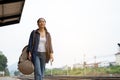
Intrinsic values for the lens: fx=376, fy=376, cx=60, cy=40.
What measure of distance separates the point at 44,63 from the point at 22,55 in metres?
0.48

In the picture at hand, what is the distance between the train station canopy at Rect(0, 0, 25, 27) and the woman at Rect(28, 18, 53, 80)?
235 inches

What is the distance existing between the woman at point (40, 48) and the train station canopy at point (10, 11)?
5.97 metres

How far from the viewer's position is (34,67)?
297 inches

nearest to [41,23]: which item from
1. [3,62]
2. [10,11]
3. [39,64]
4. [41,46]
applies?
[41,46]

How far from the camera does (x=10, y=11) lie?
15.4 metres

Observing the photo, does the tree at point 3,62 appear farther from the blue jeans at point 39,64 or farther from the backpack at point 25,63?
the blue jeans at point 39,64

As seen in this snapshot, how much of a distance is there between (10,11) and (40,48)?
8212mm

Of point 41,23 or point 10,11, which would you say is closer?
point 41,23

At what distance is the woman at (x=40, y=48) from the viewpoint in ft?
24.5

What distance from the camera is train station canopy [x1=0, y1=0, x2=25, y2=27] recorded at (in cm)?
1369

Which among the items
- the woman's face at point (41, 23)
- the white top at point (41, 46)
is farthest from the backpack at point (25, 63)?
the woman's face at point (41, 23)

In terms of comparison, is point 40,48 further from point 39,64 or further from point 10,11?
point 10,11

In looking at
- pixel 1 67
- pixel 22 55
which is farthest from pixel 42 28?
pixel 1 67

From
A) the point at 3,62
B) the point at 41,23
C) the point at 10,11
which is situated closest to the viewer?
the point at 41,23
